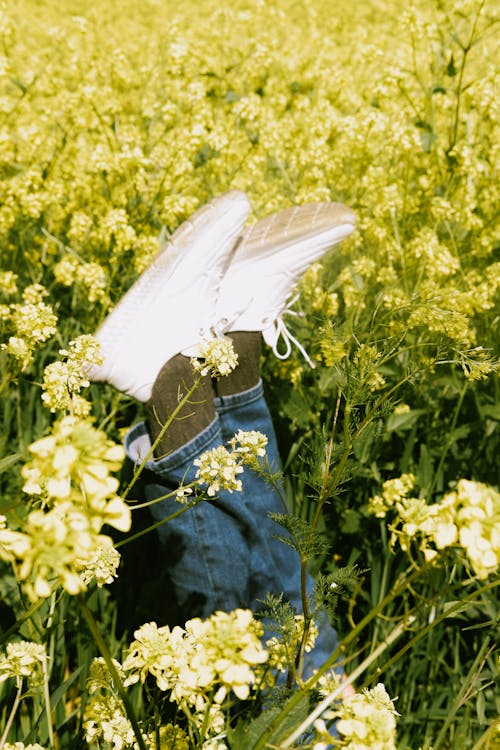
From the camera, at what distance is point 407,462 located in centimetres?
237

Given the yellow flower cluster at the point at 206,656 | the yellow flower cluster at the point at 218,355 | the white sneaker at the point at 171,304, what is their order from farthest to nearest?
the white sneaker at the point at 171,304
the yellow flower cluster at the point at 218,355
the yellow flower cluster at the point at 206,656

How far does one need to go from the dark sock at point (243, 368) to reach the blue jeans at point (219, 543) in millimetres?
88

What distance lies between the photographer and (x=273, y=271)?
209cm

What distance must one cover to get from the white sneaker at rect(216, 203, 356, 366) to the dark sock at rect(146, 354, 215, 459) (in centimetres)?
28

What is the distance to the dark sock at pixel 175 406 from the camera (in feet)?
5.75

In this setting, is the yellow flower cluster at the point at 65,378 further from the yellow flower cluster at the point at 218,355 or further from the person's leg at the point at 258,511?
the person's leg at the point at 258,511

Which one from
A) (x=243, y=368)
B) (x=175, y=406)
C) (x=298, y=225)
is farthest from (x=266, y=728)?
(x=298, y=225)

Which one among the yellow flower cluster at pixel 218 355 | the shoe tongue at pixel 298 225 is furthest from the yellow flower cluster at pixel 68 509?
the shoe tongue at pixel 298 225

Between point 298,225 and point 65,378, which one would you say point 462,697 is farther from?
point 298,225

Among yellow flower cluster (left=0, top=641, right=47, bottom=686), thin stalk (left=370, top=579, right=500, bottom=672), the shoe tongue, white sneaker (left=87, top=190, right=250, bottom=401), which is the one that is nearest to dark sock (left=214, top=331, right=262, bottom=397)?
white sneaker (left=87, top=190, right=250, bottom=401)

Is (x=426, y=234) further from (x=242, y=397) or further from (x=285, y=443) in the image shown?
(x=242, y=397)

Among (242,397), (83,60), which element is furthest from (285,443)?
(83,60)

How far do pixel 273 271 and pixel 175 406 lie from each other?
550 mm

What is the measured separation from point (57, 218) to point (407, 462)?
2098mm
